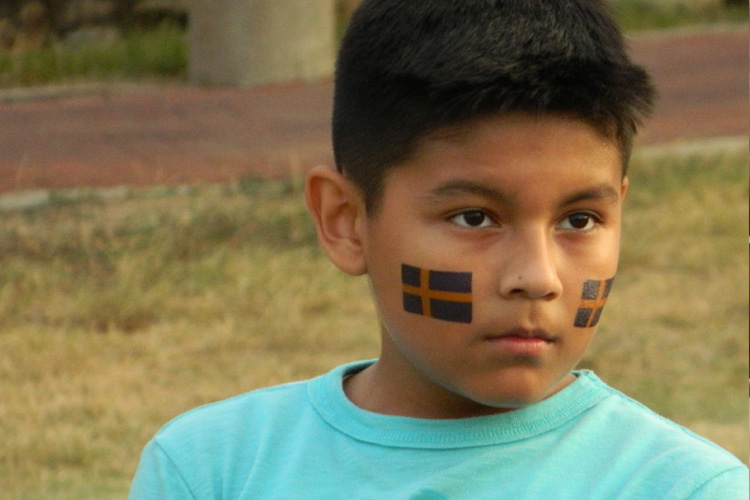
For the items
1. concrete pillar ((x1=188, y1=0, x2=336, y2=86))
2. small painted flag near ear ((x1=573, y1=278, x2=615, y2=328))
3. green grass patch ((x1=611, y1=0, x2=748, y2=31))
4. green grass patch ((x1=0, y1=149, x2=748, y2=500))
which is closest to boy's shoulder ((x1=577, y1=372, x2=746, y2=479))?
small painted flag near ear ((x1=573, y1=278, x2=615, y2=328))

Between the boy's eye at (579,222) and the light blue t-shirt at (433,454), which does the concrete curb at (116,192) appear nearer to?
the light blue t-shirt at (433,454)

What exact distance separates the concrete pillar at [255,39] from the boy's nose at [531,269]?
5.27 metres

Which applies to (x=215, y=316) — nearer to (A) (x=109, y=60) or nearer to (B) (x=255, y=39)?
(B) (x=255, y=39)

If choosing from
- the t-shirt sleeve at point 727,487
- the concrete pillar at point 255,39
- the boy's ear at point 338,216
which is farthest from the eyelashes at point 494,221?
the concrete pillar at point 255,39

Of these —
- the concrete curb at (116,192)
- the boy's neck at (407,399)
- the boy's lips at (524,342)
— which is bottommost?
the concrete curb at (116,192)

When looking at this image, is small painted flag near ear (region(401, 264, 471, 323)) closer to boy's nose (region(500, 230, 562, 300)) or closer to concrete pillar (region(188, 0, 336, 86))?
boy's nose (region(500, 230, 562, 300))

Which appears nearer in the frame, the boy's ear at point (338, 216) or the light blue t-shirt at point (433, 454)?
the light blue t-shirt at point (433, 454)

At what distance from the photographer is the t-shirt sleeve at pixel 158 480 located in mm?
1834

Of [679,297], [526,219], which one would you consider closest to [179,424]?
[526,219]

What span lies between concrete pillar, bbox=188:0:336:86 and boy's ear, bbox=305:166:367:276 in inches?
193

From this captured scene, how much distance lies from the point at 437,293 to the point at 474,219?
0.11 meters

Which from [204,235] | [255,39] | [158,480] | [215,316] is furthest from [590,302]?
[255,39]

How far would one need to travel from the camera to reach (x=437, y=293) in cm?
169

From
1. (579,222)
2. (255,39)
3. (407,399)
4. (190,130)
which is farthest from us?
(255,39)
